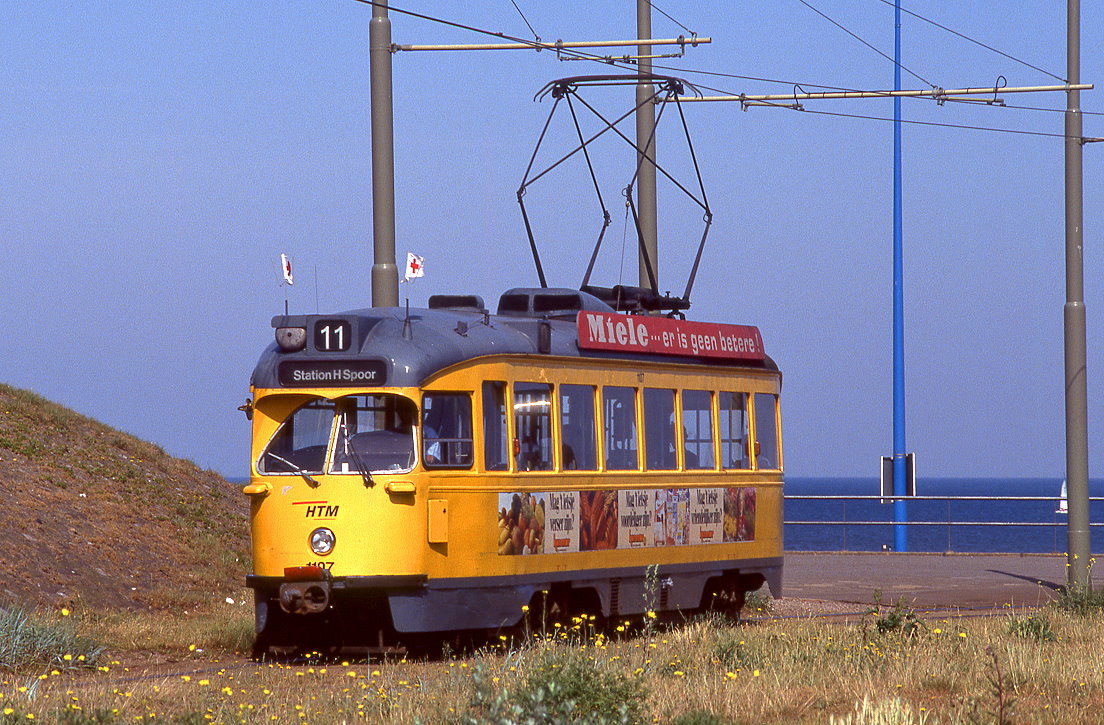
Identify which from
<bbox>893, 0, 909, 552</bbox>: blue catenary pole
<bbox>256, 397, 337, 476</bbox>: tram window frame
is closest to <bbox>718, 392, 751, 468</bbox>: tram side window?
<bbox>256, 397, 337, 476</bbox>: tram window frame

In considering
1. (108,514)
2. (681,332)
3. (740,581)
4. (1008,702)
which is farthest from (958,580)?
(1008,702)

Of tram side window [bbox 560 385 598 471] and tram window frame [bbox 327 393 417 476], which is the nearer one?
tram window frame [bbox 327 393 417 476]

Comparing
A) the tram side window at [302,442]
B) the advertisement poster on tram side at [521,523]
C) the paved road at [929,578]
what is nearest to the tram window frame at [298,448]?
the tram side window at [302,442]

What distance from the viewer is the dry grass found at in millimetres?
9469

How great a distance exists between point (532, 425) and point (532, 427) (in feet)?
0.06

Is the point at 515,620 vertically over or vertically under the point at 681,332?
under

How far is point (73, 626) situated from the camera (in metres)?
14.6

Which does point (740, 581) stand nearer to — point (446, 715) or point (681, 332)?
point (681, 332)

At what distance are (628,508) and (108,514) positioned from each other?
7.07 m

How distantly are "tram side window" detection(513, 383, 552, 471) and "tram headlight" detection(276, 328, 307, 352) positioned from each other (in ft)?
5.93

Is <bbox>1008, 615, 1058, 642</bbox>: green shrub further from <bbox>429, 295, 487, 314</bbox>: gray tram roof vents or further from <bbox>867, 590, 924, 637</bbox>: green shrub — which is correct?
<bbox>429, 295, 487, 314</bbox>: gray tram roof vents

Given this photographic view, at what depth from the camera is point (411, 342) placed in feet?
47.4

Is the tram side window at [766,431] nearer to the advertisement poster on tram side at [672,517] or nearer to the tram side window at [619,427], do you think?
the advertisement poster on tram side at [672,517]

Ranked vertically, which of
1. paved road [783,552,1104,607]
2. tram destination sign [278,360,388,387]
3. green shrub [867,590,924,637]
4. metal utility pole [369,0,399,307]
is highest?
metal utility pole [369,0,399,307]
